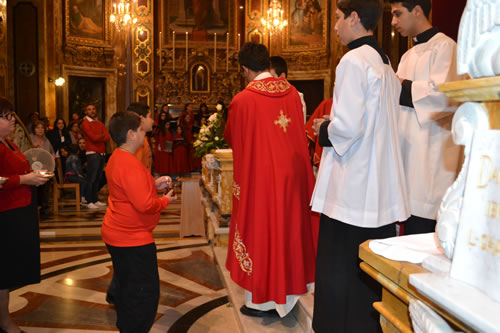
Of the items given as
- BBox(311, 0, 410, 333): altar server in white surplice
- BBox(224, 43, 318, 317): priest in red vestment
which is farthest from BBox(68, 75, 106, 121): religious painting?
BBox(311, 0, 410, 333): altar server in white surplice

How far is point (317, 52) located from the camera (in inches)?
647

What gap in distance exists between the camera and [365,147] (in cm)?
228

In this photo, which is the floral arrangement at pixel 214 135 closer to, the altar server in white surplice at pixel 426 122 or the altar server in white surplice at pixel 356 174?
the altar server in white surplice at pixel 426 122

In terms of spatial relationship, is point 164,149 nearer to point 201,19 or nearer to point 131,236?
point 201,19

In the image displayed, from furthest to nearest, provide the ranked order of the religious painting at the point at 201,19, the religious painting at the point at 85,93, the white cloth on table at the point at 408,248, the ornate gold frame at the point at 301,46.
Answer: the religious painting at the point at 201,19 < the ornate gold frame at the point at 301,46 < the religious painting at the point at 85,93 < the white cloth on table at the point at 408,248

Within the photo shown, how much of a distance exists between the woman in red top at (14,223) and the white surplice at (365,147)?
2.02 meters

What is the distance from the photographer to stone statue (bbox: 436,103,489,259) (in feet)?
3.52

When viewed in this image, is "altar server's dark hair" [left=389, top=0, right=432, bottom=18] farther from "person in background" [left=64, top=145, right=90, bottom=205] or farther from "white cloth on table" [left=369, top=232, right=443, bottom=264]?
"person in background" [left=64, top=145, right=90, bottom=205]

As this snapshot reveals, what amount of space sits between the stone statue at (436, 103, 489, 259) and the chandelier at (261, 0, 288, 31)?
15126 millimetres

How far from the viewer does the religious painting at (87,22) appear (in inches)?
620

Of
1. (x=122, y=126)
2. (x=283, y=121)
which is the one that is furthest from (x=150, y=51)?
(x=122, y=126)

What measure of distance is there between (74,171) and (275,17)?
9185 millimetres

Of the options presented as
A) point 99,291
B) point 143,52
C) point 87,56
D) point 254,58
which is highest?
point 143,52

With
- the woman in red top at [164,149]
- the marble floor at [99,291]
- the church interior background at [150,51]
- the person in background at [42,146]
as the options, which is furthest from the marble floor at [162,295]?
the woman in red top at [164,149]
